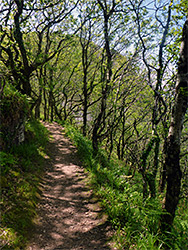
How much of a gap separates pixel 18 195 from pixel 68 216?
1369 millimetres

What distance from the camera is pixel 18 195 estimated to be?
4289mm

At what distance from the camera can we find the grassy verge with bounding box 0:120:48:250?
3363mm

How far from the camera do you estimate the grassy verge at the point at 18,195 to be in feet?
11.0

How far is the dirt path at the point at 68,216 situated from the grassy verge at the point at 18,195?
272 mm

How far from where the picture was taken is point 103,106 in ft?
26.0

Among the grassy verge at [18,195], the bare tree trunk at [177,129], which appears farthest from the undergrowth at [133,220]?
the grassy verge at [18,195]

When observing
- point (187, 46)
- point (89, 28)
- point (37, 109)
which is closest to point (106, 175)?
point (187, 46)

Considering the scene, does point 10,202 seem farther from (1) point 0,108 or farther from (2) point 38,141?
(2) point 38,141

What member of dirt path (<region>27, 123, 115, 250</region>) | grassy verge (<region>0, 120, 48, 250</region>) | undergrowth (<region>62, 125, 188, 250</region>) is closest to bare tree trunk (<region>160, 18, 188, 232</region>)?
undergrowth (<region>62, 125, 188, 250</region>)

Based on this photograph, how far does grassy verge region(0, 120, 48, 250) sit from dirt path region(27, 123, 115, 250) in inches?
10.7

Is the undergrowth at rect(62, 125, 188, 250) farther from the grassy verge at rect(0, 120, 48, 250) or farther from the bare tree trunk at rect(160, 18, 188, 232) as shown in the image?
the grassy verge at rect(0, 120, 48, 250)

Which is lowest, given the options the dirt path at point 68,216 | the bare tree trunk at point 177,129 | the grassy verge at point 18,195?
the dirt path at point 68,216

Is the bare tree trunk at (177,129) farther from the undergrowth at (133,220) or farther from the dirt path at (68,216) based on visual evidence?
the dirt path at (68,216)

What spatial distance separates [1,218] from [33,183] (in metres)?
1.75
